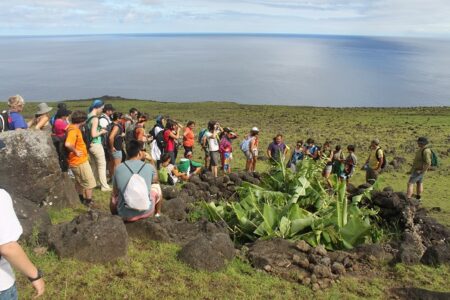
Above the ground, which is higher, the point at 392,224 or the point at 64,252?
the point at 64,252

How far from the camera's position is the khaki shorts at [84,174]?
964cm

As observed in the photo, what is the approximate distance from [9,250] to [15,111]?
6933 mm

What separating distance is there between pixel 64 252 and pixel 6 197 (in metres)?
3.58

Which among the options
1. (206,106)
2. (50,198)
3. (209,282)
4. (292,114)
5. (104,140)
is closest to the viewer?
(209,282)

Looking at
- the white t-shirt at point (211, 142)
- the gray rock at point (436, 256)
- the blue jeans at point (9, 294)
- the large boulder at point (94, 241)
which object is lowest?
the gray rock at point (436, 256)

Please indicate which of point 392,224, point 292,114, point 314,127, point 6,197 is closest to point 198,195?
point 392,224

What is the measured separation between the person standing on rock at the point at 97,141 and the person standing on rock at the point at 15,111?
149cm

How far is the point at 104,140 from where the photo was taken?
11.5m

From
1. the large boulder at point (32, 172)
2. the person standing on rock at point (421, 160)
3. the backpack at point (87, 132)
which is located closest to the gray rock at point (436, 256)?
the person standing on rock at point (421, 160)

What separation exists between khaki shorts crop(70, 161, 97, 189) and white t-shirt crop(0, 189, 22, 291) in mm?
5895

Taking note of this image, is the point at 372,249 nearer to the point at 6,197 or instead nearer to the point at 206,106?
the point at 6,197

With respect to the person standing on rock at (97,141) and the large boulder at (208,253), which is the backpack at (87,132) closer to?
the person standing on rock at (97,141)

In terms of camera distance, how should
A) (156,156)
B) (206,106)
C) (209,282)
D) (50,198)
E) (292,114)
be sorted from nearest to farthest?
(209,282) → (50,198) → (156,156) → (292,114) → (206,106)

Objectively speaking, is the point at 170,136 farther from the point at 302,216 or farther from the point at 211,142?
the point at 302,216
